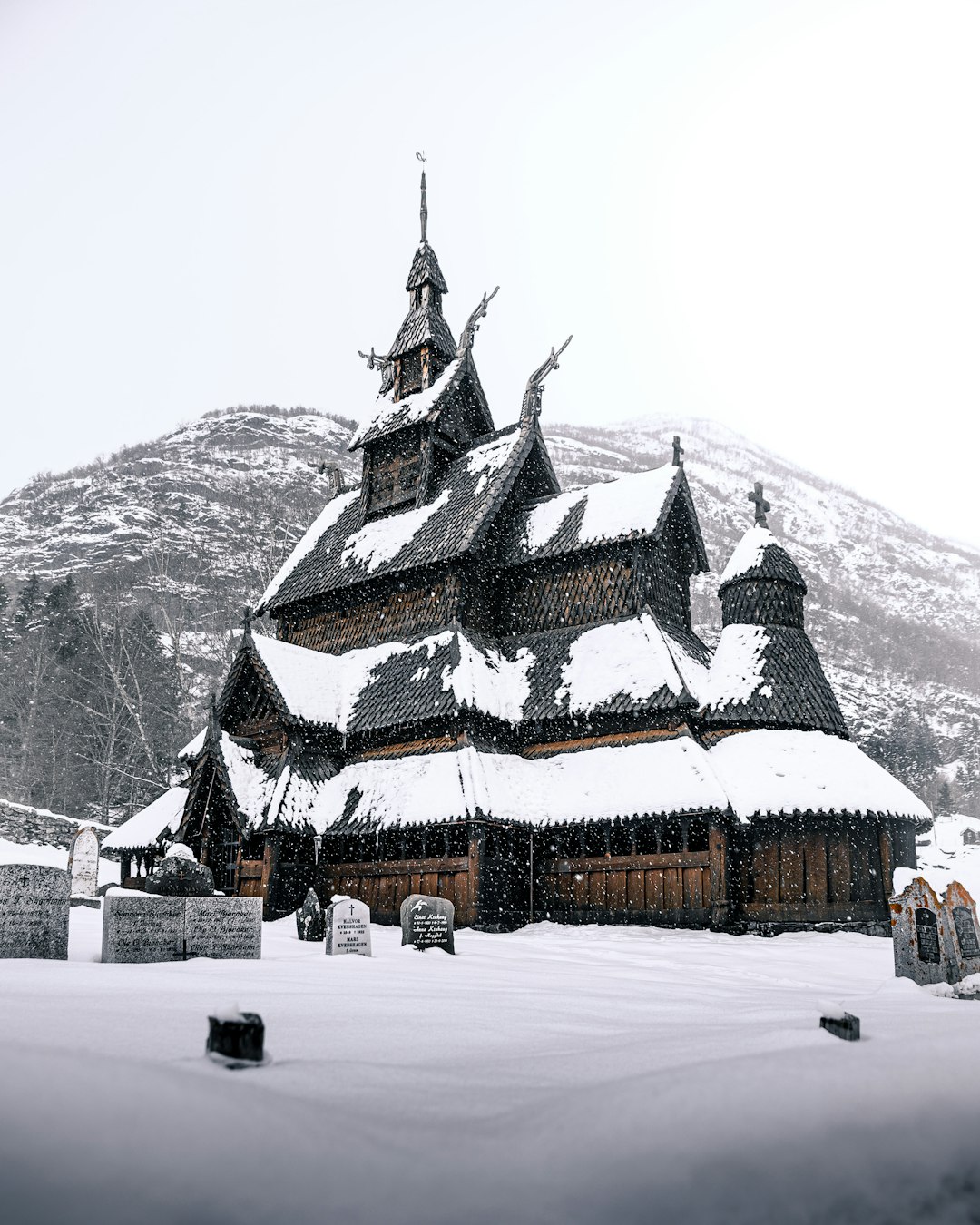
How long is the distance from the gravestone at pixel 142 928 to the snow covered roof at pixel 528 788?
8.86 meters

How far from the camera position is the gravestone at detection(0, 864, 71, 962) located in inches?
373

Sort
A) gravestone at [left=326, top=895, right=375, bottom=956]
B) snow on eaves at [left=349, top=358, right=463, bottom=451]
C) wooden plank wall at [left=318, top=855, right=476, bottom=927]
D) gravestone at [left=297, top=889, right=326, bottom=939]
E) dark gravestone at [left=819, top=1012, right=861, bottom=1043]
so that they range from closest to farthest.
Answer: dark gravestone at [left=819, top=1012, right=861, bottom=1043], gravestone at [left=326, top=895, right=375, bottom=956], gravestone at [left=297, top=889, right=326, bottom=939], wooden plank wall at [left=318, top=855, right=476, bottom=927], snow on eaves at [left=349, top=358, right=463, bottom=451]

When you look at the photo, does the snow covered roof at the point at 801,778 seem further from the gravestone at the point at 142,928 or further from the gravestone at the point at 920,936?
the gravestone at the point at 142,928

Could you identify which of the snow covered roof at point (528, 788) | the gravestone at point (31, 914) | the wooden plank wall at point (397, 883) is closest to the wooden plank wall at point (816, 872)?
the snow covered roof at point (528, 788)

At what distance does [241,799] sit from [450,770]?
15.8 feet

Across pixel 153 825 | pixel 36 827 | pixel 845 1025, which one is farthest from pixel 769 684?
pixel 36 827

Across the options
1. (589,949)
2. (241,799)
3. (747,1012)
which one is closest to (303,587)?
(241,799)

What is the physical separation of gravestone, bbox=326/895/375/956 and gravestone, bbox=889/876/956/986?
6.10 m

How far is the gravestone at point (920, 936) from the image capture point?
A: 977cm

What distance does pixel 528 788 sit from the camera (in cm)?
2028

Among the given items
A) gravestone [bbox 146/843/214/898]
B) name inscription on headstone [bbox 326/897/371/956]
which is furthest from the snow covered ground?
gravestone [bbox 146/843/214/898]

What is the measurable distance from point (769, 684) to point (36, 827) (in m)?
26.5

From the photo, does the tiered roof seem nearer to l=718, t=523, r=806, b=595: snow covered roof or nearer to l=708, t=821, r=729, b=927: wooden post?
l=718, t=523, r=806, b=595: snow covered roof

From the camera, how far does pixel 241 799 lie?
2105cm
